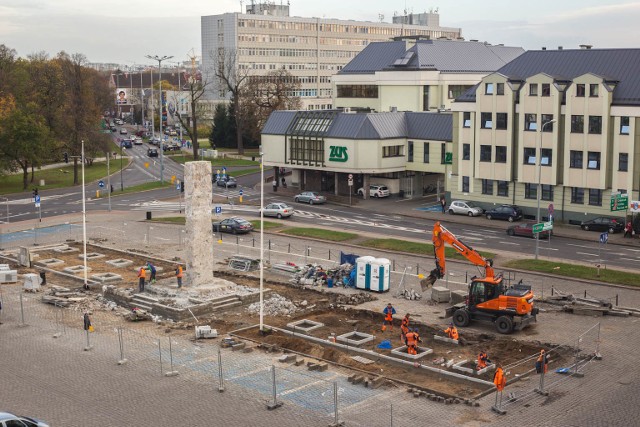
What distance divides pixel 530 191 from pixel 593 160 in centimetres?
643

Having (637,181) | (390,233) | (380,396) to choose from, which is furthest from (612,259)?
(380,396)

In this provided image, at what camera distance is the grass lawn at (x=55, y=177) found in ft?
322

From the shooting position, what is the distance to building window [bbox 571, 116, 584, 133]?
6575 cm

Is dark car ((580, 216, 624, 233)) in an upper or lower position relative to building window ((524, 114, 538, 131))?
lower

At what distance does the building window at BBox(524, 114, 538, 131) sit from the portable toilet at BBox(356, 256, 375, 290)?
28.6 meters

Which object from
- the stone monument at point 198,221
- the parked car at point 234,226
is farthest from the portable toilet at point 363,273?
the parked car at point 234,226

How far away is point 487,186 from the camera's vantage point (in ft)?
241

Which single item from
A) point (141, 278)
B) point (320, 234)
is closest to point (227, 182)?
point (320, 234)

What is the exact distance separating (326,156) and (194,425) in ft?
194

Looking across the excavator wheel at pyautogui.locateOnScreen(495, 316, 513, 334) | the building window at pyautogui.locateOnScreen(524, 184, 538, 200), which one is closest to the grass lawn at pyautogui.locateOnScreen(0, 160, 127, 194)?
the building window at pyautogui.locateOnScreen(524, 184, 538, 200)

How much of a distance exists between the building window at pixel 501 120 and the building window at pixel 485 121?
76cm

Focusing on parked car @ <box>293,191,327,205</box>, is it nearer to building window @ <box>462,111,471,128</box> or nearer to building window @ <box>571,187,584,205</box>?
building window @ <box>462,111,471,128</box>

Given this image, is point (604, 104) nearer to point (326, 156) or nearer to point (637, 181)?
point (637, 181)

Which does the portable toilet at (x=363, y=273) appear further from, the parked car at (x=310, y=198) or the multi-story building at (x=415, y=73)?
the multi-story building at (x=415, y=73)
